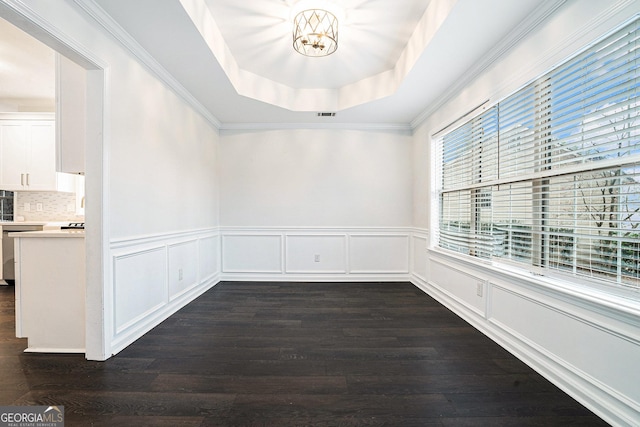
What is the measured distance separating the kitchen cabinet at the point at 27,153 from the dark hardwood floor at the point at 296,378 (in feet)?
7.31

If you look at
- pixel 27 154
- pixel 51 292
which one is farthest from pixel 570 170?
pixel 27 154

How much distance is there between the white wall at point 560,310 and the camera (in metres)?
1.43

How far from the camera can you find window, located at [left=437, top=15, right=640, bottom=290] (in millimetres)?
1459

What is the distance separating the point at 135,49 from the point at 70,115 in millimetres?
767

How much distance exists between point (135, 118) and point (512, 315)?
354cm

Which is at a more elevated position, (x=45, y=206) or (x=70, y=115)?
(x=70, y=115)

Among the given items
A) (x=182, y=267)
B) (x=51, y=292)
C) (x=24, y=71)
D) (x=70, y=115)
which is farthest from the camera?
(x=24, y=71)

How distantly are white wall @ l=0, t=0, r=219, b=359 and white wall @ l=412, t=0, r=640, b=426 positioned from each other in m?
3.10

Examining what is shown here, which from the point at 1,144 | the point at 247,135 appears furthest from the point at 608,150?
the point at 1,144

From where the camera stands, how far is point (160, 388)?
5.81ft

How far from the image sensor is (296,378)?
1.87 metres

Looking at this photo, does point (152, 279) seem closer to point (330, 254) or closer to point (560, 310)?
point (330, 254)

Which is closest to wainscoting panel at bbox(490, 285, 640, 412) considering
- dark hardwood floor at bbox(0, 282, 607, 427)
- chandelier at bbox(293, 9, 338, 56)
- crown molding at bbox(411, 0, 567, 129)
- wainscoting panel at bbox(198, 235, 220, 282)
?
dark hardwood floor at bbox(0, 282, 607, 427)

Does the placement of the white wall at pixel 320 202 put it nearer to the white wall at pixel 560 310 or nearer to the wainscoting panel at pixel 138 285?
the white wall at pixel 560 310
